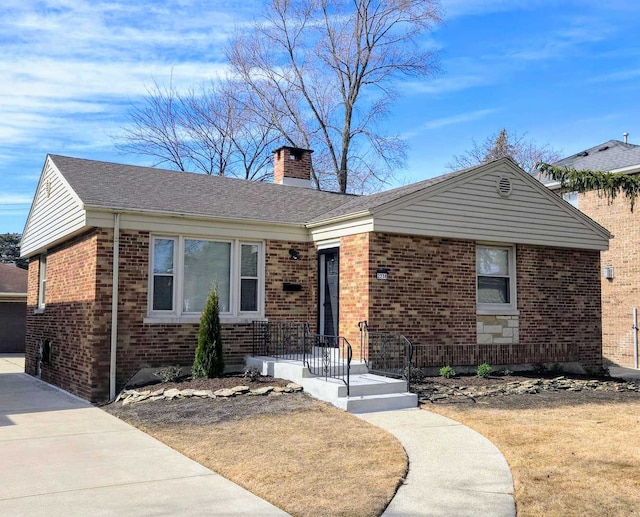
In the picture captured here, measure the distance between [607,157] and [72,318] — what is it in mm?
18457

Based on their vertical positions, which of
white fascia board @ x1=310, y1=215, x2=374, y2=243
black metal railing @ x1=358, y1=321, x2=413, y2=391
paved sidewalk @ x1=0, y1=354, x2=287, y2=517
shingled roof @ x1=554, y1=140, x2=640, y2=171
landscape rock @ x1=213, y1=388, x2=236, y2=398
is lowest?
paved sidewalk @ x1=0, y1=354, x2=287, y2=517

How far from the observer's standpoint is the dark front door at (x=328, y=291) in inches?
506

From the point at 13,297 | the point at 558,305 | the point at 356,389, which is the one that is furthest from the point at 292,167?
the point at 13,297

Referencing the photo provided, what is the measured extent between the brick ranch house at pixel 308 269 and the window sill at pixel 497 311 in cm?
3

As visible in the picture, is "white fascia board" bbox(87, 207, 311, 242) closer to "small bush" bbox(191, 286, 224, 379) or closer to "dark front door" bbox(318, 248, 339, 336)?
"dark front door" bbox(318, 248, 339, 336)

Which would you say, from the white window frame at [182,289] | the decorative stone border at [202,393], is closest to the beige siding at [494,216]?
the white window frame at [182,289]

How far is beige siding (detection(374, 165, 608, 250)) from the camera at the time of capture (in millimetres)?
12058

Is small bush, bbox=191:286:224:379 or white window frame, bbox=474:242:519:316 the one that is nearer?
small bush, bbox=191:286:224:379

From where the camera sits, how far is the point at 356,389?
9.52m

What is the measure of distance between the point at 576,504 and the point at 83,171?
37.7ft

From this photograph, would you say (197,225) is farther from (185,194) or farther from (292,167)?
(292,167)

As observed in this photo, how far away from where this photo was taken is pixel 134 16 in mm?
14383

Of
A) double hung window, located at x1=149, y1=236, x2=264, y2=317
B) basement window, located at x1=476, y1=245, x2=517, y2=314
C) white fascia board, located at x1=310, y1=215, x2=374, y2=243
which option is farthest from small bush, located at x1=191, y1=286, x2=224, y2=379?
basement window, located at x1=476, y1=245, x2=517, y2=314

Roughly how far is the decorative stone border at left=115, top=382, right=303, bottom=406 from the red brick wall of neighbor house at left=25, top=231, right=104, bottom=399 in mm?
1216
